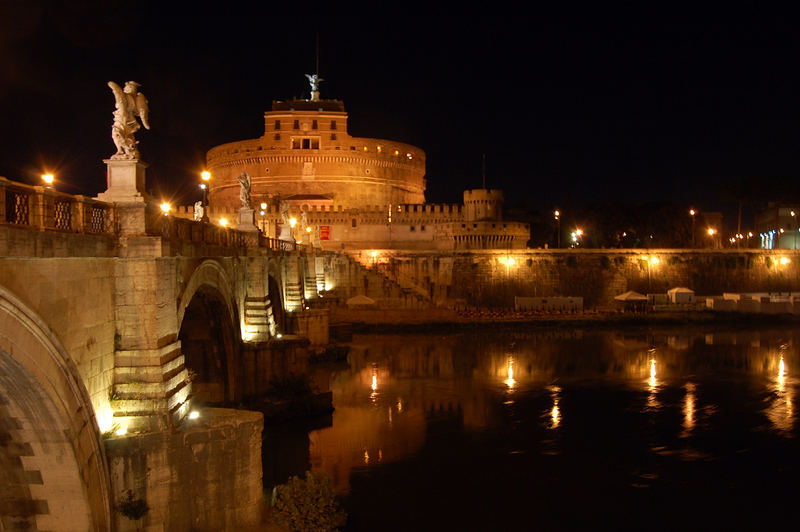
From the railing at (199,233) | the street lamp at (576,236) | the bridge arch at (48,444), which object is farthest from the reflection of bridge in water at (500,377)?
the street lamp at (576,236)

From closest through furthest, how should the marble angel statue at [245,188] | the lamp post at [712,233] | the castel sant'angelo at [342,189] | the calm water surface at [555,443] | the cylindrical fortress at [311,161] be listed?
the calm water surface at [555,443]
the marble angel statue at [245,188]
the castel sant'angelo at [342,189]
the cylindrical fortress at [311,161]
the lamp post at [712,233]

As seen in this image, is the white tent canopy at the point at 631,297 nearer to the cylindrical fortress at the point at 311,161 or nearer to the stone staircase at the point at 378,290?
the stone staircase at the point at 378,290

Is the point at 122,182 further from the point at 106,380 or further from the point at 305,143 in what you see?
the point at 305,143

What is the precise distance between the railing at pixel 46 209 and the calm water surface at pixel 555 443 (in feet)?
24.1

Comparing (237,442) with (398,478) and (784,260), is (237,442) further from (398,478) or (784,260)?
(784,260)

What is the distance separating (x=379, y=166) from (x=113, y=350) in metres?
56.2

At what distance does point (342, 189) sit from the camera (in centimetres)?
6234

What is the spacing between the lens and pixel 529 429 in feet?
61.5

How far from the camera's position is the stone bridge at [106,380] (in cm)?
696

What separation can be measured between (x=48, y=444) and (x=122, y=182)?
12.3 feet

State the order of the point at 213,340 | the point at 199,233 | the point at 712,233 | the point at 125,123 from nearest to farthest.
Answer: the point at 125,123
the point at 199,233
the point at 213,340
the point at 712,233

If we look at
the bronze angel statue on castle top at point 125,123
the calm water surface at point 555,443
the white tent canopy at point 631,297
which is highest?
the bronze angel statue on castle top at point 125,123

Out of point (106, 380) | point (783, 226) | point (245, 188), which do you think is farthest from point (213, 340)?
point (783, 226)

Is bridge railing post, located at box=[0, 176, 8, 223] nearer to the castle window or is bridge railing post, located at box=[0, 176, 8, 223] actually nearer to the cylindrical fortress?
the cylindrical fortress
